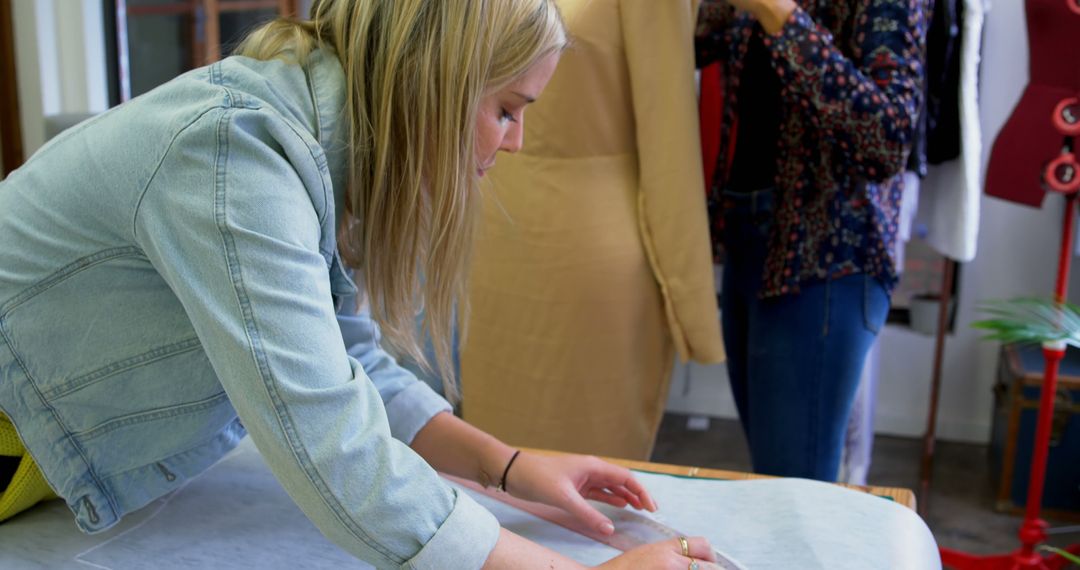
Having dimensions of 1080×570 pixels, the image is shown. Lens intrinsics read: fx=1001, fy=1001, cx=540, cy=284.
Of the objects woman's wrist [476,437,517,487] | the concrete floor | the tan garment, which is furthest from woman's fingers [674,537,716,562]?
the concrete floor

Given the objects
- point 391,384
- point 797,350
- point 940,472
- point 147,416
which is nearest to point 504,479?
point 391,384

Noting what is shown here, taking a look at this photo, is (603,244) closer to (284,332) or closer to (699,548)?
(699,548)

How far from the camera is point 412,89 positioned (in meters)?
0.81

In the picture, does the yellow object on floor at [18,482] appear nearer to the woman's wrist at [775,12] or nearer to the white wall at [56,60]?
the woman's wrist at [775,12]

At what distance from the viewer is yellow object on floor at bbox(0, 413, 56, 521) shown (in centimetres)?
91

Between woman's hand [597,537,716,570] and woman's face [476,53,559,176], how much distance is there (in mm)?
375

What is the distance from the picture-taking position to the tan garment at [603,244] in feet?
4.77

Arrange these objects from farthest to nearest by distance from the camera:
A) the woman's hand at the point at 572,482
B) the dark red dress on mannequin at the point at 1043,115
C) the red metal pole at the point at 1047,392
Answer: the red metal pole at the point at 1047,392 → the dark red dress on mannequin at the point at 1043,115 → the woman's hand at the point at 572,482

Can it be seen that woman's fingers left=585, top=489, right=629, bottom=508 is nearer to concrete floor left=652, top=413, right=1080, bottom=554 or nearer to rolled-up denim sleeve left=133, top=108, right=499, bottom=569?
rolled-up denim sleeve left=133, top=108, right=499, bottom=569

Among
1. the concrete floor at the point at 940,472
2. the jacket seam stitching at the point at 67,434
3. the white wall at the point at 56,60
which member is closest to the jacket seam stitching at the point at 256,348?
the jacket seam stitching at the point at 67,434

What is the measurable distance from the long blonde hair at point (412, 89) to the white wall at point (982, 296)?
2.30 meters

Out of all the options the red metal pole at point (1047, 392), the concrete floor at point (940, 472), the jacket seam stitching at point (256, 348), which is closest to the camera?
the jacket seam stitching at point (256, 348)

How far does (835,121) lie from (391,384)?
0.71 metres

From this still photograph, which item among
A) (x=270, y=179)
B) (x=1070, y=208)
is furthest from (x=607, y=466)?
(x=1070, y=208)
